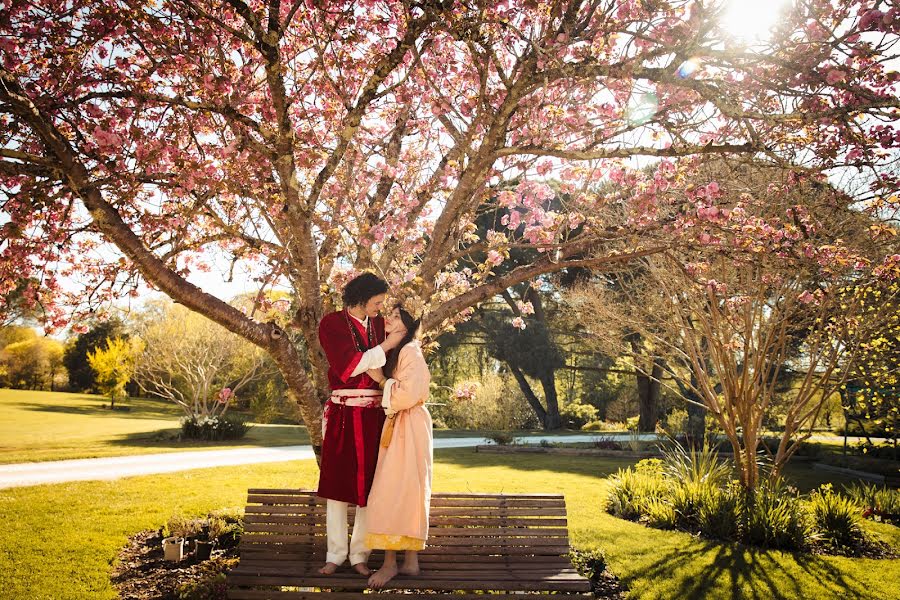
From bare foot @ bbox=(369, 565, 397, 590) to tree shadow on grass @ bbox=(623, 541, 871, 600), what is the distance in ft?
8.37

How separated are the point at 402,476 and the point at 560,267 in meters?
2.27

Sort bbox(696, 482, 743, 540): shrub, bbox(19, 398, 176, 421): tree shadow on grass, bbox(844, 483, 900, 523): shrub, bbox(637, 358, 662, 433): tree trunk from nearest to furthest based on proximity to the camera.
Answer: bbox(696, 482, 743, 540): shrub, bbox(844, 483, 900, 523): shrub, bbox(637, 358, 662, 433): tree trunk, bbox(19, 398, 176, 421): tree shadow on grass

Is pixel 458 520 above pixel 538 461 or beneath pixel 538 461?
above

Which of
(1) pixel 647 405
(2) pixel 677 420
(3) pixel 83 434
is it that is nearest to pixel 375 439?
(3) pixel 83 434

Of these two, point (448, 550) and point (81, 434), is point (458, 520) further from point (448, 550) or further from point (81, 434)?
point (81, 434)

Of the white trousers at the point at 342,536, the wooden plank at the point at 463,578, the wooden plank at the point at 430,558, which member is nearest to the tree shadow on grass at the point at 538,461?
the wooden plank at the point at 430,558

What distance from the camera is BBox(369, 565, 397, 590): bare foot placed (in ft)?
11.0

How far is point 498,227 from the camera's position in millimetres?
23688

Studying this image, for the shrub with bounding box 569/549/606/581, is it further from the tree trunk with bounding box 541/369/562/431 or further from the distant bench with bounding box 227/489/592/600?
the tree trunk with bounding box 541/369/562/431

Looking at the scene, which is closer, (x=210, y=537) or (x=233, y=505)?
(x=210, y=537)

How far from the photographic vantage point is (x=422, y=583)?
3422 millimetres

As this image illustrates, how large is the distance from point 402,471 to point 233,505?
15.2 feet

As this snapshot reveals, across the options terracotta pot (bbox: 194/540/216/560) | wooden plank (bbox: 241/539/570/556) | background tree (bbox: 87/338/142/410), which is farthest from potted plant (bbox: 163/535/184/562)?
background tree (bbox: 87/338/142/410)

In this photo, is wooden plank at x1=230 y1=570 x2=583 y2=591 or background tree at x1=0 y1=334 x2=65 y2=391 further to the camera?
background tree at x1=0 y1=334 x2=65 y2=391
